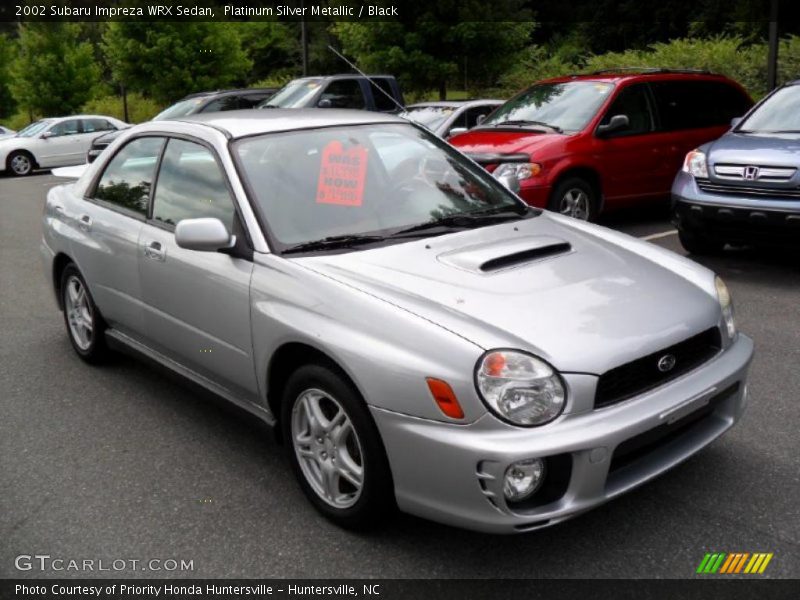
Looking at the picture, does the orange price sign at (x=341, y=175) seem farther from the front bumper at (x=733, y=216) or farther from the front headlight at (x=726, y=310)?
the front bumper at (x=733, y=216)

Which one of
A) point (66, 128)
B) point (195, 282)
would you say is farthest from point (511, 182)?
point (66, 128)

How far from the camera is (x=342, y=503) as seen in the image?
3281 mm

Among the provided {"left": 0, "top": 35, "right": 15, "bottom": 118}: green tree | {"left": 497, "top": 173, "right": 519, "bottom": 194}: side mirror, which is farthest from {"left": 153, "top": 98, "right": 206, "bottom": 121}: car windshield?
{"left": 0, "top": 35, "right": 15, "bottom": 118}: green tree

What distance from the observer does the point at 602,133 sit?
8.77 meters

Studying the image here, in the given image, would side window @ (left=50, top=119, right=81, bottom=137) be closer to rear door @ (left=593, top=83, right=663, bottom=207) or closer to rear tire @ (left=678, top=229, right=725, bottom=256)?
rear door @ (left=593, top=83, right=663, bottom=207)

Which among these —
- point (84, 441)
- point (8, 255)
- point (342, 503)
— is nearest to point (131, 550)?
point (342, 503)

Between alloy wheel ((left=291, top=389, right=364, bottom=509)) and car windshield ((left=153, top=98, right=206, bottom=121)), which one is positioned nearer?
alloy wheel ((left=291, top=389, right=364, bottom=509))

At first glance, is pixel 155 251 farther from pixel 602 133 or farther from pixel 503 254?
pixel 602 133

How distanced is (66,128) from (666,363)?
21647 mm

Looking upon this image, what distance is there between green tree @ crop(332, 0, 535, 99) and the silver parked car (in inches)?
346

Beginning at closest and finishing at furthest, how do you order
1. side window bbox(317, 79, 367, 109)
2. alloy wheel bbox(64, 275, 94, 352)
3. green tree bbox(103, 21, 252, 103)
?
alloy wheel bbox(64, 275, 94, 352) < side window bbox(317, 79, 367, 109) < green tree bbox(103, 21, 252, 103)

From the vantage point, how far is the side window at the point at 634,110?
9031 mm

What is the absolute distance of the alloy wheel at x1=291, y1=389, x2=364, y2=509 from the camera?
126 inches

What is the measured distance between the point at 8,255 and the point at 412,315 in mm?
7680
